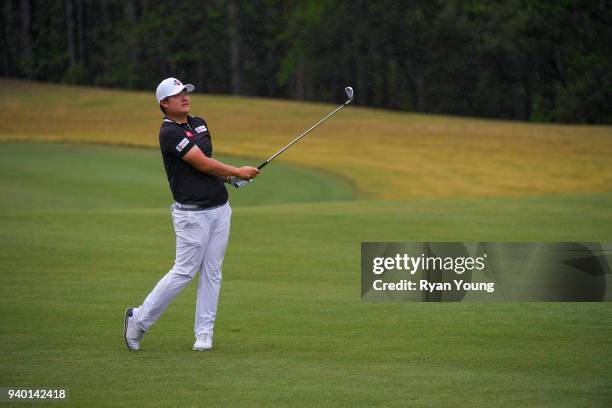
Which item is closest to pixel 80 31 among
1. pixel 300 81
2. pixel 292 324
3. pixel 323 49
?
pixel 300 81

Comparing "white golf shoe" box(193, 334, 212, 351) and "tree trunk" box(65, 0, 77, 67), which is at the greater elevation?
"tree trunk" box(65, 0, 77, 67)

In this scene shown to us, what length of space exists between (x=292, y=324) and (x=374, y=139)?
2172 cm

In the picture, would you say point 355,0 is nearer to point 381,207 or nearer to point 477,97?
point 477,97

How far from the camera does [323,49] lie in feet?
205

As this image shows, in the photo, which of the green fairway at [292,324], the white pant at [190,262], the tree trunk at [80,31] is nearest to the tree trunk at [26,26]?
the tree trunk at [80,31]

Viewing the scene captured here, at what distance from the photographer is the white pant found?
313 inches

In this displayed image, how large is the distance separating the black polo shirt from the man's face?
9cm

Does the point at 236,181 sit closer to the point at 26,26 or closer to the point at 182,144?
the point at 182,144

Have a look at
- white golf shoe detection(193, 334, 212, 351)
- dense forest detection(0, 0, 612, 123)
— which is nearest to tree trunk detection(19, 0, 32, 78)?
dense forest detection(0, 0, 612, 123)

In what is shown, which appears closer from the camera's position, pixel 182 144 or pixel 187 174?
pixel 182 144

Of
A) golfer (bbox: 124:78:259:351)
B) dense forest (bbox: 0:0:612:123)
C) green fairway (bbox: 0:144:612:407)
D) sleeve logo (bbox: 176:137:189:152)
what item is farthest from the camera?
dense forest (bbox: 0:0:612:123)

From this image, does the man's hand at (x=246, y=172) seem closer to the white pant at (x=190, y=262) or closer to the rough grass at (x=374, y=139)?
the white pant at (x=190, y=262)

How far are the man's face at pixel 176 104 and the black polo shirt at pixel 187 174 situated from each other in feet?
0.30

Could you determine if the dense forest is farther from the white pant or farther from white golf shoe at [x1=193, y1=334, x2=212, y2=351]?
white golf shoe at [x1=193, y1=334, x2=212, y2=351]
